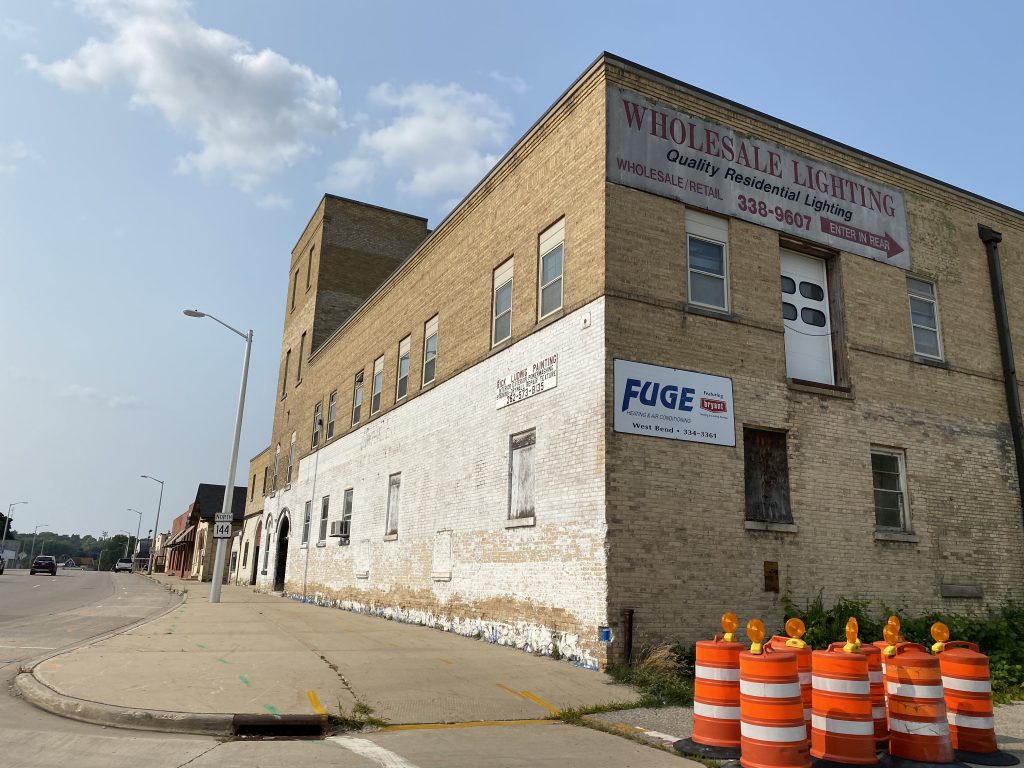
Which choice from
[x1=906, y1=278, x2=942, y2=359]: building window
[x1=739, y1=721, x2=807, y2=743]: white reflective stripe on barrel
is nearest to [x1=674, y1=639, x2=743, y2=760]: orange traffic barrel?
[x1=739, y1=721, x2=807, y2=743]: white reflective stripe on barrel

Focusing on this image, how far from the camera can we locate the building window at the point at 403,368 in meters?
19.1

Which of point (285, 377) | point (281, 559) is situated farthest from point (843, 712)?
point (285, 377)

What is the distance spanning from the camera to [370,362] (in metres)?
21.8

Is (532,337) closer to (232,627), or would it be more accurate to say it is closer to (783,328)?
(783,328)

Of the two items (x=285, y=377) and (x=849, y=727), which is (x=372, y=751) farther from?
(x=285, y=377)

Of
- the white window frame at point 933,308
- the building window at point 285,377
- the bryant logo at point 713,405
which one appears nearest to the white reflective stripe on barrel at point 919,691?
the bryant logo at point 713,405

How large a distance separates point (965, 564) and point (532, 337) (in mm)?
8500

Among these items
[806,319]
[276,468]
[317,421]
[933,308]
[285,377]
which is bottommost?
[276,468]

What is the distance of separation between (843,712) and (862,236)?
34.8 feet

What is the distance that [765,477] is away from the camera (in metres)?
11.6

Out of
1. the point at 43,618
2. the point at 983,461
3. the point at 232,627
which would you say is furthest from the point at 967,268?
the point at 43,618

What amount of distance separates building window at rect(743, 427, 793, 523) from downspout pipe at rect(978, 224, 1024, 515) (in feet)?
19.2

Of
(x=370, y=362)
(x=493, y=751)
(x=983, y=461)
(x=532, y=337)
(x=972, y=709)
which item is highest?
(x=370, y=362)

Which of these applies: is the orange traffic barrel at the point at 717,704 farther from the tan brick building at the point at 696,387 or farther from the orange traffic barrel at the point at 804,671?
the tan brick building at the point at 696,387
